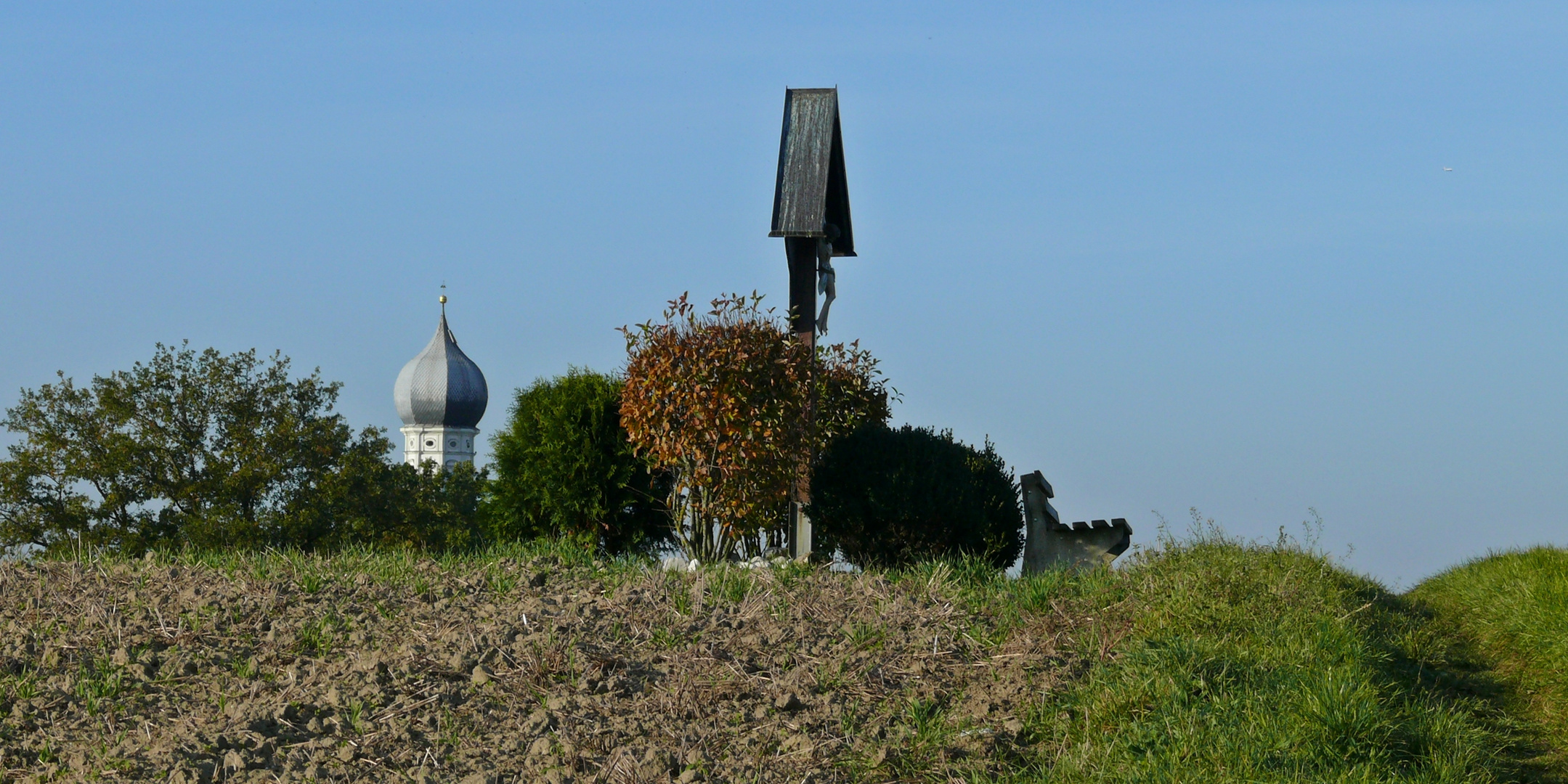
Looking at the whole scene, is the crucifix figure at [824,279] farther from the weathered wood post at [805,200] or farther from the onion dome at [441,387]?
the onion dome at [441,387]

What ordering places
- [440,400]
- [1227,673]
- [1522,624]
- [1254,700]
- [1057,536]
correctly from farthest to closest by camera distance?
[440,400] < [1057,536] < [1522,624] < [1227,673] < [1254,700]

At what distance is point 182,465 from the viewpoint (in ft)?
75.7

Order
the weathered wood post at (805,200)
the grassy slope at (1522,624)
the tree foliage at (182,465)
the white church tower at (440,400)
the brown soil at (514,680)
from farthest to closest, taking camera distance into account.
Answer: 1. the white church tower at (440,400)
2. the tree foliage at (182,465)
3. the weathered wood post at (805,200)
4. the grassy slope at (1522,624)
5. the brown soil at (514,680)

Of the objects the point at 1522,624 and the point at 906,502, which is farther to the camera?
the point at 906,502

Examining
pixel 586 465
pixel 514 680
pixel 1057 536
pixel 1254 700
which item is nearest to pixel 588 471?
pixel 586 465

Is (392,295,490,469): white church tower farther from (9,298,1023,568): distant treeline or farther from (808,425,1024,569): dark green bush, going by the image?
(808,425,1024,569): dark green bush

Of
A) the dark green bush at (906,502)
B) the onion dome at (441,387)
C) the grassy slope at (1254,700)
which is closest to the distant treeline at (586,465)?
Answer: the dark green bush at (906,502)

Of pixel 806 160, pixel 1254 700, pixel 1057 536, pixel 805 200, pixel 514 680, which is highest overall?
pixel 806 160

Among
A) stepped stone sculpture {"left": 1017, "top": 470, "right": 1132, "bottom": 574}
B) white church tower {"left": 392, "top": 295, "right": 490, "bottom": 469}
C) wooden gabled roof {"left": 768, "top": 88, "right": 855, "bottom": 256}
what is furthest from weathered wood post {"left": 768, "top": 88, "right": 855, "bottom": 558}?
white church tower {"left": 392, "top": 295, "right": 490, "bottom": 469}

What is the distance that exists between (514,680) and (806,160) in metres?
6.81

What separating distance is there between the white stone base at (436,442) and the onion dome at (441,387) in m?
0.36

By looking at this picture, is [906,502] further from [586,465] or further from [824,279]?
[586,465]

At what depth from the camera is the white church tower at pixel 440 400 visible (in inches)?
2520

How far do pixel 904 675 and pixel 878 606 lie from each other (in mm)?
982
